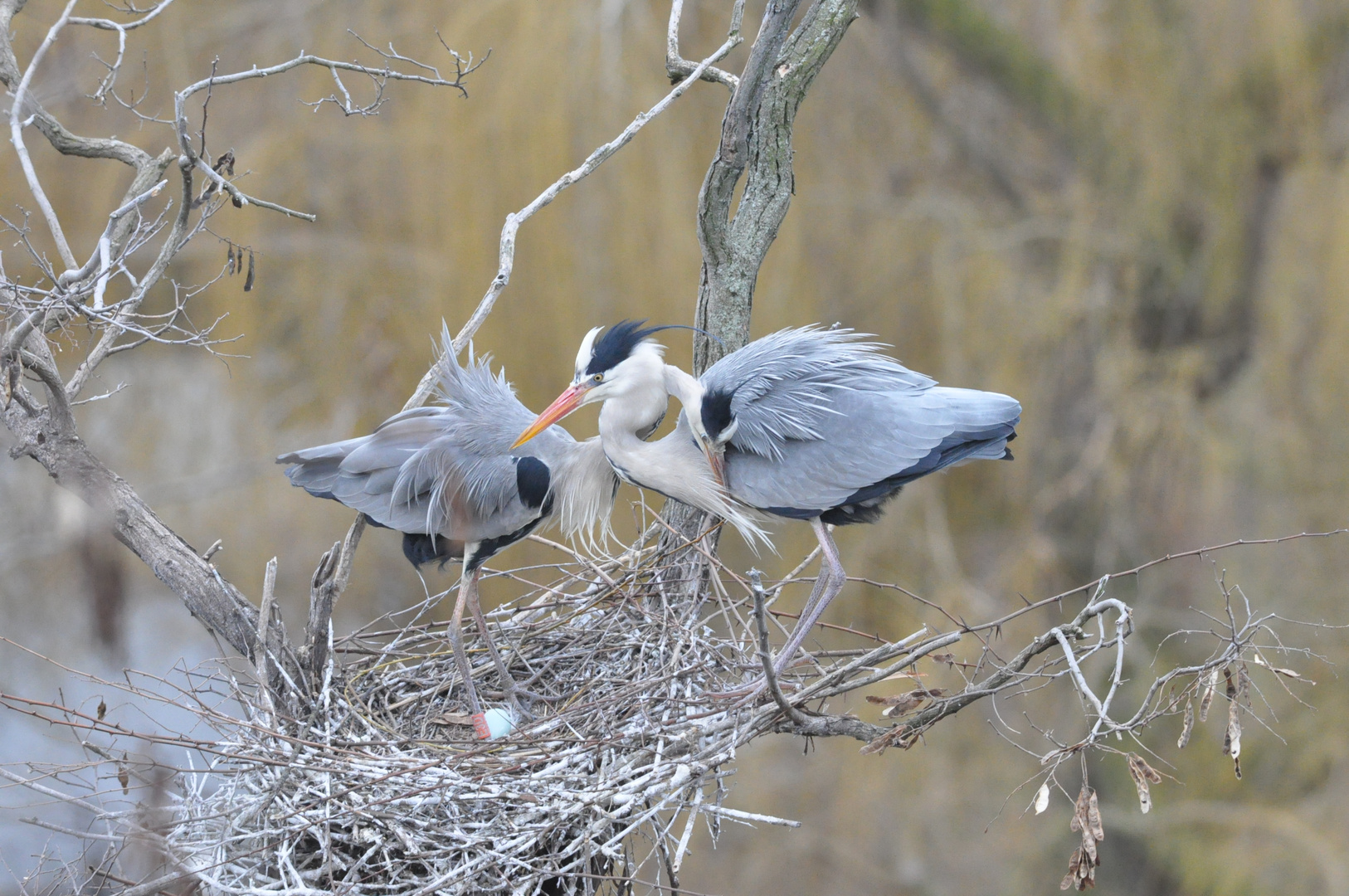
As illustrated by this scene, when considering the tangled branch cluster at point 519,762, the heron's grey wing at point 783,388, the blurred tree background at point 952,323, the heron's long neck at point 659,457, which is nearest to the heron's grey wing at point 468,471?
the heron's long neck at point 659,457

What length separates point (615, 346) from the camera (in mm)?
2957

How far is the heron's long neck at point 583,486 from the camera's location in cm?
322

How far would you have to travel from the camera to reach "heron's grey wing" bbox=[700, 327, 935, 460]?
113 inches

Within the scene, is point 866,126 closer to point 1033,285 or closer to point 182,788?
point 1033,285

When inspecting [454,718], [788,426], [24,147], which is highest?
[24,147]

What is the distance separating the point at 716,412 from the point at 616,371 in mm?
285

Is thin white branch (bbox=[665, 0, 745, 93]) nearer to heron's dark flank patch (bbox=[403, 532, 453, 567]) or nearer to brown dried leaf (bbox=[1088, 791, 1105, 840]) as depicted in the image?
heron's dark flank patch (bbox=[403, 532, 453, 567])

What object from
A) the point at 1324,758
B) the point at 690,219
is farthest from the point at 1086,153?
the point at 1324,758

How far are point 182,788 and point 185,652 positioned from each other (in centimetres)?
345

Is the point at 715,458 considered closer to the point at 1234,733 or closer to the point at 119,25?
the point at 1234,733

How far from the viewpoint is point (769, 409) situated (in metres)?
2.90

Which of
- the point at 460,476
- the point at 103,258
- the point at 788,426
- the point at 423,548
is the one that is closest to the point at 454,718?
the point at 423,548

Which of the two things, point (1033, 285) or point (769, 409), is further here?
point (1033, 285)

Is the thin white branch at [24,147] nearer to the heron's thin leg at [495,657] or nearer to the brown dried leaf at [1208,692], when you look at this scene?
the heron's thin leg at [495,657]
